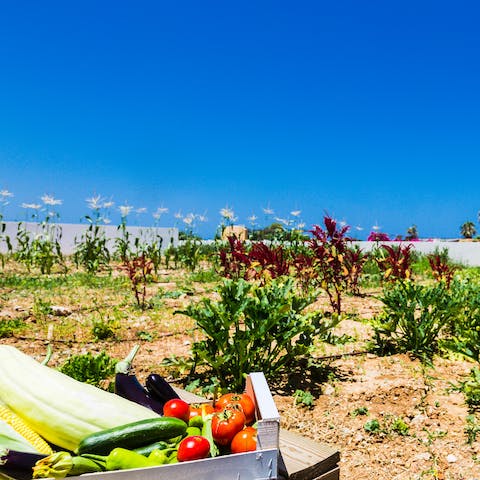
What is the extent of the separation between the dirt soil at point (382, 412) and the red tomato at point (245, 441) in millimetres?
1397

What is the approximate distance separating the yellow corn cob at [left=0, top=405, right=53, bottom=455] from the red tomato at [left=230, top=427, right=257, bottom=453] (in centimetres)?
62

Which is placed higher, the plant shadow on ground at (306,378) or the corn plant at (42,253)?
the corn plant at (42,253)

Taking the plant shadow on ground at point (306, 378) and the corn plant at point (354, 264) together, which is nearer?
the plant shadow on ground at point (306, 378)

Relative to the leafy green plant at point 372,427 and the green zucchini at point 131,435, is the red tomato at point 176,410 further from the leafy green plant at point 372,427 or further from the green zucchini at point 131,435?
the leafy green plant at point 372,427

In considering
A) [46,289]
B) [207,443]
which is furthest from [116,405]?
[46,289]

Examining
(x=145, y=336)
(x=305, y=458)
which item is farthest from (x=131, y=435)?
(x=145, y=336)

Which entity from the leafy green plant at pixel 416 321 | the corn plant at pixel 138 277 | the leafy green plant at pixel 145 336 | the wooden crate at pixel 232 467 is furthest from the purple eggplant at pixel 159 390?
the corn plant at pixel 138 277

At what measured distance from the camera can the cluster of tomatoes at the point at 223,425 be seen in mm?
1418

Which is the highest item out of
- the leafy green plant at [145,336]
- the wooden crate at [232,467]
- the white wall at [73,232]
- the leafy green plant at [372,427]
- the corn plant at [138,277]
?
the white wall at [73,232]

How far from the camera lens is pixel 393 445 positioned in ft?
9.29

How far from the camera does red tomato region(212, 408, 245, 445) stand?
1533mm

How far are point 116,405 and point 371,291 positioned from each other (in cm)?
783

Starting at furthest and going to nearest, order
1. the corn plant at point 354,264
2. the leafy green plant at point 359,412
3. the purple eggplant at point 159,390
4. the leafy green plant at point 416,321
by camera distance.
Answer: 1. the corn plant at point 354,264
2. the leafy green plant at point 416,321
3. the leafy green plant at point 359,412
4. the purple eggplant at point 159,390

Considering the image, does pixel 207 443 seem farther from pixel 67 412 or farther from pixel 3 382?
pixel 3 382
